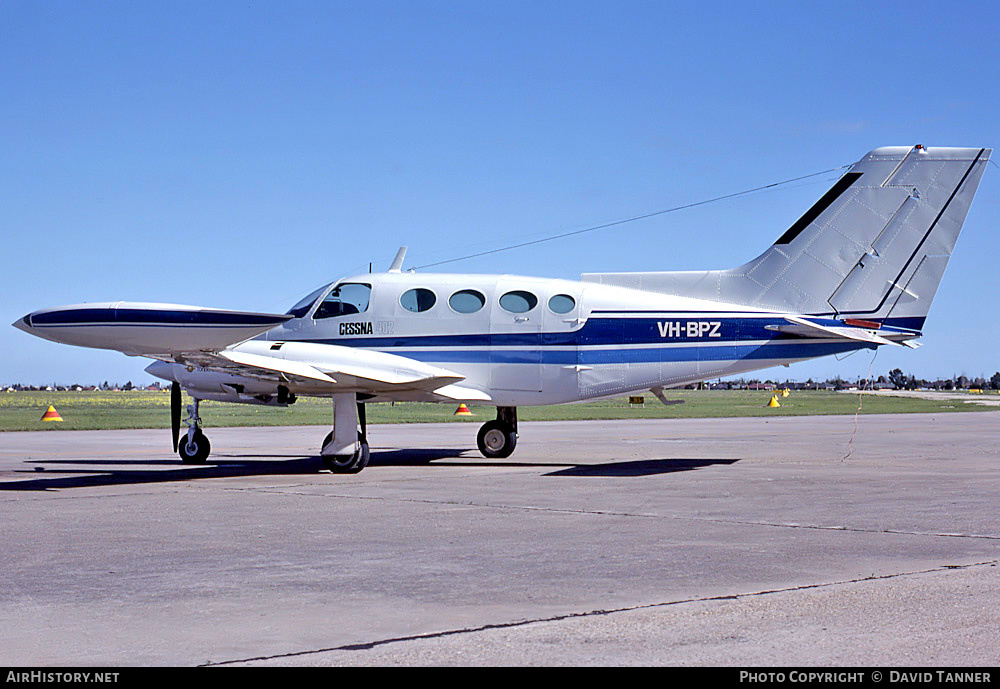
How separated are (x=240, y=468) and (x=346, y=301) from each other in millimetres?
3767

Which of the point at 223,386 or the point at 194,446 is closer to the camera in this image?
the point at 223,386

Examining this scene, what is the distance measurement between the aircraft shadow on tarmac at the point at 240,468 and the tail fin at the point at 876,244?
356 cm

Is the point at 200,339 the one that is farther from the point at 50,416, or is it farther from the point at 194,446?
the point at 50,416

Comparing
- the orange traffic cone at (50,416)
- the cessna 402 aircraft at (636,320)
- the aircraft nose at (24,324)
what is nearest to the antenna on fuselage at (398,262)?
the cessna 402 aircraft at (636,320)

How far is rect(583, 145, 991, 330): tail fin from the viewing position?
18.1 m

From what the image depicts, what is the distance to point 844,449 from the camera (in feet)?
78.8

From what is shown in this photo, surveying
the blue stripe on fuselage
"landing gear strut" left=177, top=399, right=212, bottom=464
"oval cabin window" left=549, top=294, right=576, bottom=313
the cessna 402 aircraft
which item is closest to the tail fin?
the cessna 402 aircraft

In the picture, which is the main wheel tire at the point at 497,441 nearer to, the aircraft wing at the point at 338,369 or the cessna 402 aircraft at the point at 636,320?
the cessna 402 aircraft at the point at 636,320

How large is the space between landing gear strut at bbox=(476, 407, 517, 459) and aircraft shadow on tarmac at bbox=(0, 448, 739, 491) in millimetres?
354

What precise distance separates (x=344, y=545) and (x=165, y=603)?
2.79 meters

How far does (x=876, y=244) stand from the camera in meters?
18.3

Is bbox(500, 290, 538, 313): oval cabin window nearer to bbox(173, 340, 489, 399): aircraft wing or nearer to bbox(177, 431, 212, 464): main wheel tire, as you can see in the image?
bbox(173, 340, 489, 399): aircraft wing

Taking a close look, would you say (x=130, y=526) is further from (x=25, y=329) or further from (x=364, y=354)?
(x=364, y=354)

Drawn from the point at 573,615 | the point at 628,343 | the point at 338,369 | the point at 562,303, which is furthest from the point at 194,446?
the point at 573,615
